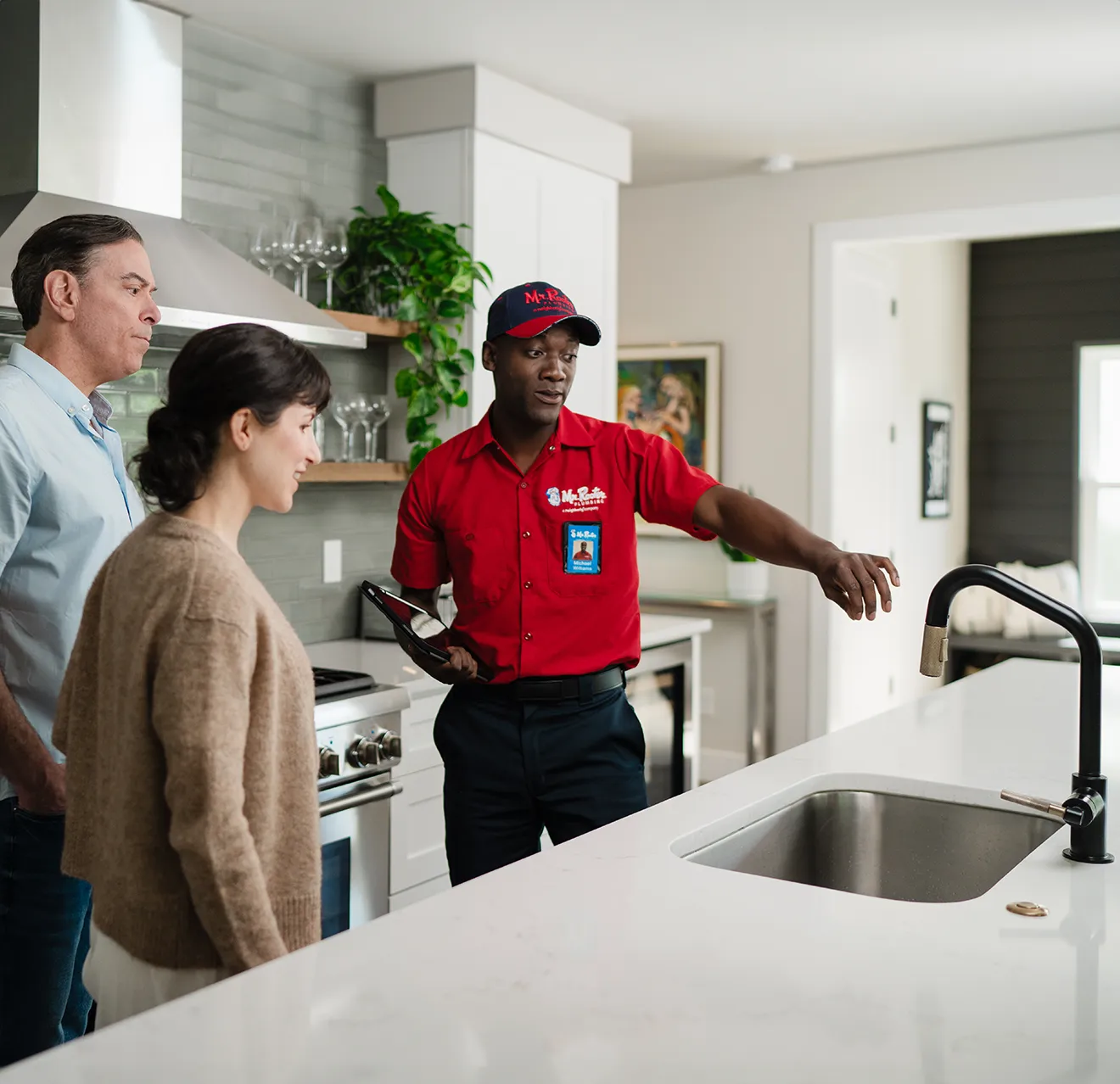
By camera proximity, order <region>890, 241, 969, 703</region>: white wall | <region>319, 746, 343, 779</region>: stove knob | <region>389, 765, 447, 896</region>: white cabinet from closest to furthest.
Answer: <region>319, 746, 343, 779</region>: stove knob
<region>389, 765, 447, 896</region>: white cabinet
<region>890, 241, 969, 703</region>: white wall

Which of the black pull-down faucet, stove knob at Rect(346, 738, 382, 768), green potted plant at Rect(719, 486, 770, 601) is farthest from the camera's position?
green potted plant at Rect(719, 486, 770, 601)

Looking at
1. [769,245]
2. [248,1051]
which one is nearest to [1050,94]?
[769,245]

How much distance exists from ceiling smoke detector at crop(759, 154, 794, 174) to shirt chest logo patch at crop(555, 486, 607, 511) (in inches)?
123

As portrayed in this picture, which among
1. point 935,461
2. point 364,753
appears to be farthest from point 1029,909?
point 935,461

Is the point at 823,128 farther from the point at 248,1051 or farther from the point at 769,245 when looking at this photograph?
the point at 248,1051

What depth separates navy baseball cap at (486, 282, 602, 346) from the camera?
211 cm

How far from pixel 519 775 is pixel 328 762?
65cm

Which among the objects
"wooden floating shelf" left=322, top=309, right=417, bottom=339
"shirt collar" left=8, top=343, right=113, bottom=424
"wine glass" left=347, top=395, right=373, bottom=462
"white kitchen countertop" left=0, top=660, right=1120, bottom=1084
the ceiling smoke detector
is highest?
the ceiling smoke detector

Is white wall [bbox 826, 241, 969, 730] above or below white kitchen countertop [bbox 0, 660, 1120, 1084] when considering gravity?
above

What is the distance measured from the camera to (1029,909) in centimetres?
132

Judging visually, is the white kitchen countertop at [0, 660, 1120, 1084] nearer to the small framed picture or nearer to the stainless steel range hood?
the stainless steel range hood

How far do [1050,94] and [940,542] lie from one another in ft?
10.4

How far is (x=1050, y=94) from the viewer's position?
409 centimetres

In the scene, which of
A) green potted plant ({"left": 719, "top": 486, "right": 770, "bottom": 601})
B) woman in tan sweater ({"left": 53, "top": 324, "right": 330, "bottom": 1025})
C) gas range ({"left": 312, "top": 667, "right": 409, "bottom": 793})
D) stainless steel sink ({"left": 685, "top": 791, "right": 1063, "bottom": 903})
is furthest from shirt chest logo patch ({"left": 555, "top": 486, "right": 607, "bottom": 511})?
green potted plant ({"left": 719, "top": 486, "right": 770, "bottom": 601})
